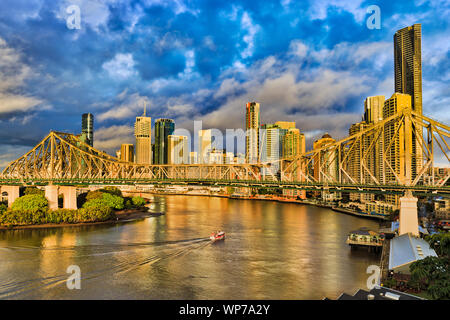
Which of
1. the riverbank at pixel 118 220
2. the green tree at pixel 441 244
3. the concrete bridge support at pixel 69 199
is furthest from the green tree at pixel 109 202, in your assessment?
the green tree at pixel 441 244

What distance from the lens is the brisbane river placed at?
23.7m

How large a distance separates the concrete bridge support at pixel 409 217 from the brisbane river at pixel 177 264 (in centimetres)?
732

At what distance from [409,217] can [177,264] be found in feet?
93.0

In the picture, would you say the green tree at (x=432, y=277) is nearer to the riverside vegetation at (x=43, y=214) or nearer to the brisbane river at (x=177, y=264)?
the brisbane river at (x=177, y=264)

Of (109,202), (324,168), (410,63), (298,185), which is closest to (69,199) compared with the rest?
(109,202)

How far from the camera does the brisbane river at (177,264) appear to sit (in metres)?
23.7

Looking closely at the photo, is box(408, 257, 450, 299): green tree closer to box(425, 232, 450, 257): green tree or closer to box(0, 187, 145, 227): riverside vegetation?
box(425, 232, 450, 257): green tree

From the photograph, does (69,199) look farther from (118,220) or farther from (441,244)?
(441,244)

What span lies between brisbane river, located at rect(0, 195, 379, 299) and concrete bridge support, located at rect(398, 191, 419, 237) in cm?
732

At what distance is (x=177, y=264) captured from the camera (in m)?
30.2

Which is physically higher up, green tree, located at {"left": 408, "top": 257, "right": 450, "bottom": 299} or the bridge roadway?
the bridge roadway

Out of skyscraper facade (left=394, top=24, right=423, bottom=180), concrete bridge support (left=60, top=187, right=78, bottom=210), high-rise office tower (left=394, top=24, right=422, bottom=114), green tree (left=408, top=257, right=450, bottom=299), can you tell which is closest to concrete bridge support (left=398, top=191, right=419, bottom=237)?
green tree (left=408, top=257, right=450, bottom=299)
